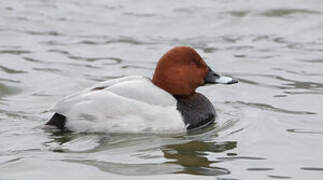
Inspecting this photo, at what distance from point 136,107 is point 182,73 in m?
0.59

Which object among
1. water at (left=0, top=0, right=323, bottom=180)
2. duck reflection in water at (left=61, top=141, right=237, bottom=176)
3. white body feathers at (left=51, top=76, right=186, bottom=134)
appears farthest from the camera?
→ white body feathers at (left=51, top=76, right=186, bottom=134)

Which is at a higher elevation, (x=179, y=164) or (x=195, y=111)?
(x=195, y=111)

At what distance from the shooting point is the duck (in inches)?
250

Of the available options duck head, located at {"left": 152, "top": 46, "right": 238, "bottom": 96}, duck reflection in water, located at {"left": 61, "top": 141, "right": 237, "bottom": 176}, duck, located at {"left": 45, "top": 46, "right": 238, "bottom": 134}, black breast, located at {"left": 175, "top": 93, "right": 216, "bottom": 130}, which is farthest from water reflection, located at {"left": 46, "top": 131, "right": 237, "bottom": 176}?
duck head, located at {"left": 152, "top": 46, "right": 238, "bottom": 96}

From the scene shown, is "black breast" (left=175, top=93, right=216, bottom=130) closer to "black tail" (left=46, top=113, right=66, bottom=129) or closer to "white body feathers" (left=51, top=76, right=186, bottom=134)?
"white body feathers" (left=51, top=76, right=186, bottom=134)

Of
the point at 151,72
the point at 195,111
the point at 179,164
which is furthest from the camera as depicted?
the point at 151,72

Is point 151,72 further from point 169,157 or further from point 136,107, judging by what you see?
point 169,157

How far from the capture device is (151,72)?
30.2 feet

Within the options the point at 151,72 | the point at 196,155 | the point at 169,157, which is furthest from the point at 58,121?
the point at 151,72

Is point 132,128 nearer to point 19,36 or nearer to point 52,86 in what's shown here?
point 52,86

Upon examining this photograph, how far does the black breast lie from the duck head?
7cm

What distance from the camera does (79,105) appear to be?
636 cm

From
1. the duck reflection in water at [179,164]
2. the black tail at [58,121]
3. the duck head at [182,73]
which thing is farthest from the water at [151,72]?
the duck head at [182,73]

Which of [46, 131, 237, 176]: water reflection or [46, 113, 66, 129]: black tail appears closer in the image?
[46, 131, 237, 176]: water reflection
